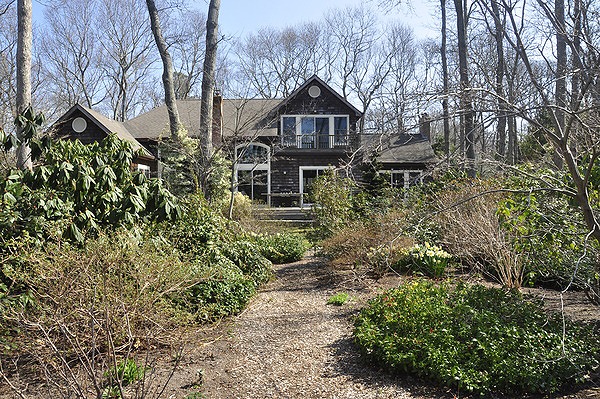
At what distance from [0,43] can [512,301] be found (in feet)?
75.5

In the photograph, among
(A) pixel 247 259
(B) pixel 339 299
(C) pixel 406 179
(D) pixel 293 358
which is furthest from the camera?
(C) pixel 406 179

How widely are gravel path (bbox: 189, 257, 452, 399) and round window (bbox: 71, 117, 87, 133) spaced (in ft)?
55.7

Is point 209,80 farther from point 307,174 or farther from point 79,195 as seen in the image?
point 307,174

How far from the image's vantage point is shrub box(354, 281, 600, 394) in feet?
12.7

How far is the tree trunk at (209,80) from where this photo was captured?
1361cm

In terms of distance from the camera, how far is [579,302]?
611cm

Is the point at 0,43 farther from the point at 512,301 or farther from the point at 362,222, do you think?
the point at 512,301

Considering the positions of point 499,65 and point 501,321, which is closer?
point 501,321

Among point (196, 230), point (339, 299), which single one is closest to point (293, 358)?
point (339, 299)

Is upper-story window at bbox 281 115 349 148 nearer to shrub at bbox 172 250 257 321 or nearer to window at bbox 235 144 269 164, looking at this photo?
window at bbox 235 144 269 164

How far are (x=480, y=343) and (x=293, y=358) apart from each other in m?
1.88

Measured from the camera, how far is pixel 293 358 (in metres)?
4.79

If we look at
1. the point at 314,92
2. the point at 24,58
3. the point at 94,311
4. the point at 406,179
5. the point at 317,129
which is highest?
the point at 314,92

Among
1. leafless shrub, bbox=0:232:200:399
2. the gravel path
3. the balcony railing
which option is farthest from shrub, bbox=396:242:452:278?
the balcony railing
